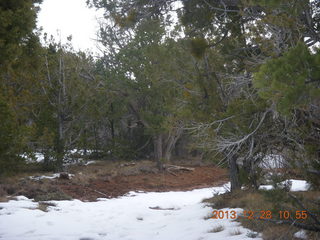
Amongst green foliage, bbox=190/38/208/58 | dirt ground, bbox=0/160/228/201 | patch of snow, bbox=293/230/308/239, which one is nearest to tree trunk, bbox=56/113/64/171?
dirt ground, bbox=0/160/228/201

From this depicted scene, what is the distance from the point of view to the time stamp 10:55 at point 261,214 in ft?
13.7

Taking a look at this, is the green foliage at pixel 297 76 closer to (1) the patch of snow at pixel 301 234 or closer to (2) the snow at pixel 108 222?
(1) the patch of snow at pixel 301 234

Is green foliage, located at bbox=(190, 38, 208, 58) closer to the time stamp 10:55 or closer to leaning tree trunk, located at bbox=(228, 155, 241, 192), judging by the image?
the time stamp 10:55

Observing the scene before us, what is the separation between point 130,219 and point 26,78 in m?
8.68

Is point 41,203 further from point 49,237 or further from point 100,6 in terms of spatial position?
point 100,6

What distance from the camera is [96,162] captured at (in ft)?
67.4

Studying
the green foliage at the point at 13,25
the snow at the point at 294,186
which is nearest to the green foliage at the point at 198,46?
the snow at the point at 294,186

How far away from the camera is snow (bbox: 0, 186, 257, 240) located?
18.8ft

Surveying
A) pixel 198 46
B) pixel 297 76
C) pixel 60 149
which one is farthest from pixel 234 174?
pixel 60 149

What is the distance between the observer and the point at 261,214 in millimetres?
5445

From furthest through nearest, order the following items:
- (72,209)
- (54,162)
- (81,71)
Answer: (81,71), (54,162), (72,209)

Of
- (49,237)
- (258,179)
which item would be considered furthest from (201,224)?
(49,237)

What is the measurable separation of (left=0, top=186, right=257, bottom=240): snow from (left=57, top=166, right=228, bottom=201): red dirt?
2020mm

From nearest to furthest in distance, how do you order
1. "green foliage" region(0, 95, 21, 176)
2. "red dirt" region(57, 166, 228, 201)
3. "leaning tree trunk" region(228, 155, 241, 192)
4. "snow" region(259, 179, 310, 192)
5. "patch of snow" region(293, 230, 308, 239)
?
1. "patch of snow" region(293, 230, 308, 239)
2. "snow" region(259, 179, 310, 192)
3. "leaning tree trunk" region(228, 155, 241, 192)
4. "green foliage" region(0, 95, 21, 176)
5. "red dirt" region(57, 166, 228, 201)
